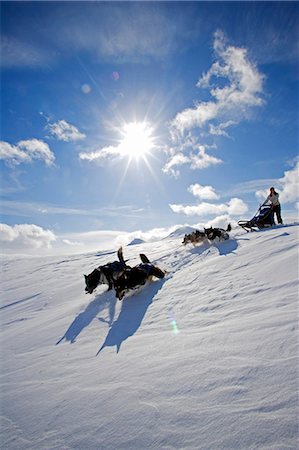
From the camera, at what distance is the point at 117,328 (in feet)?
17.4

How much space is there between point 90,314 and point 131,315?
136cm

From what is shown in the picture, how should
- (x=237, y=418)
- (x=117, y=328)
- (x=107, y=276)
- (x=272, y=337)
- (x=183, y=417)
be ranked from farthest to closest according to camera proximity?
(x=107, y=276), (x=117, y=328), (x=272, y=337), (x=183, y=417), (x=237, y=418)

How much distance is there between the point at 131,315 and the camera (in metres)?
5.79

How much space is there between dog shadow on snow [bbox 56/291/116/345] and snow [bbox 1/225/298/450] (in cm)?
4

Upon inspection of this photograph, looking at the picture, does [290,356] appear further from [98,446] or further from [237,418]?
[98,446]

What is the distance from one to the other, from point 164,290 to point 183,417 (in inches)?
169

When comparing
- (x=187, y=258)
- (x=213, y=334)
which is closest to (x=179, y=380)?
(x=213, y=334)

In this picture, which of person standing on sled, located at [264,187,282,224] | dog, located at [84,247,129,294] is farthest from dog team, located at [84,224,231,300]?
person standing on sled, located at [264,187,282,224]

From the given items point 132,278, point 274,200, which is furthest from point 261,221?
point 132,278

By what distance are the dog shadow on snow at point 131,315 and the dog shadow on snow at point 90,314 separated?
0.31 m

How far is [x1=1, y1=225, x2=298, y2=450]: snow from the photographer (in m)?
2.35

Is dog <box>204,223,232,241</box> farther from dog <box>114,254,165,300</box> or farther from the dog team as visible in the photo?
dog <box>114,254,165,300</box>

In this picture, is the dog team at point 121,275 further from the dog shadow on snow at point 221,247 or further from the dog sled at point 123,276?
the dog shadow on snow at point 221,247

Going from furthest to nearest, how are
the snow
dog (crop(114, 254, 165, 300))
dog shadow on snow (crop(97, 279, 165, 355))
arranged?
dog (crop(114, 254, 165, 300)) → dog shadow on snow (crop(97, 279, 165, 355)) → the snow
